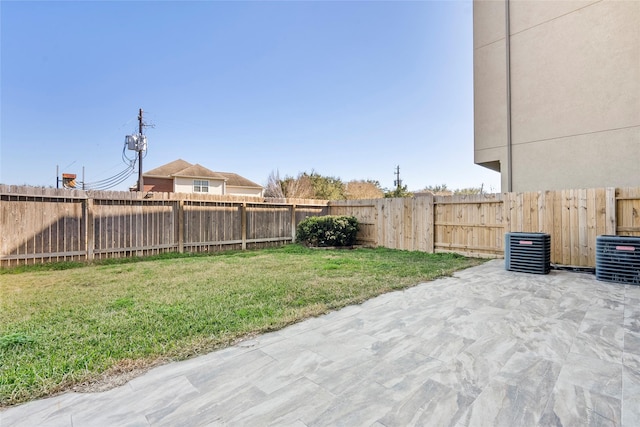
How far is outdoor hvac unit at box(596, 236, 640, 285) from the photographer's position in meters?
4.38

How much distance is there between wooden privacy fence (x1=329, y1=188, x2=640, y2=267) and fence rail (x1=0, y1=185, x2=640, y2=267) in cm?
2

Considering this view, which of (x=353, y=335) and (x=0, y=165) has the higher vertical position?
(x=0, y=165)

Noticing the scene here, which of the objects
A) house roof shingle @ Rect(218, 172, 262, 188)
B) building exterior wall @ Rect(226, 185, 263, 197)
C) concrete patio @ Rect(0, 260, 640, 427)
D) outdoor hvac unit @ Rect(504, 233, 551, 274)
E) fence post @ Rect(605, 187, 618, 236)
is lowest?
concrete patio @ Rect(0, 260, 640, 427)

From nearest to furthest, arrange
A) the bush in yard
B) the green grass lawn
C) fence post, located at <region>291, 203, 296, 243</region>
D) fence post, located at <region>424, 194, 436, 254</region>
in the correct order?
the green grass lawn
fence post, located at <region>424, 194, 436, 254</region>
the bush in yard
fence post, located at <region>291, 203, 296, 243</region>

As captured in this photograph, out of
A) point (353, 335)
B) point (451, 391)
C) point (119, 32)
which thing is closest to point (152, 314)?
point (353, 335)

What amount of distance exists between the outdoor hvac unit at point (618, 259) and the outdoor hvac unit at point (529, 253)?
68 centimetres

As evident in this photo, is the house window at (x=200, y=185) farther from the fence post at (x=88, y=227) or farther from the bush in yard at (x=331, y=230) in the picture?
the fence post at (x=88, y=227)

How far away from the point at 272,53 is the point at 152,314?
9.71 m

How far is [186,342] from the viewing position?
2.38 metres

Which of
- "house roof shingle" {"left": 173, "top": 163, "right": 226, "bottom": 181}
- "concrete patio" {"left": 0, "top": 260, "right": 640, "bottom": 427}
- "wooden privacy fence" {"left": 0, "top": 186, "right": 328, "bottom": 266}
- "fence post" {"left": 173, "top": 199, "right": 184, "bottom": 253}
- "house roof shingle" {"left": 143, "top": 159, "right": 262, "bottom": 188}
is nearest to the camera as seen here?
"concrete patio" {"left": 0, "top": 260, "right": 640, "bottom": 427}

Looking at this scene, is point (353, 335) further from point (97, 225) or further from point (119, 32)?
point (119, 32)

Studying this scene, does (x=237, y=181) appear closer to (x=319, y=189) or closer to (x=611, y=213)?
(x=319, y=189)

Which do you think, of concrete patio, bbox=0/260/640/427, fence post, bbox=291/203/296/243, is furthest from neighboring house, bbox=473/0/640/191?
fence post, bbox=291/203/296/243

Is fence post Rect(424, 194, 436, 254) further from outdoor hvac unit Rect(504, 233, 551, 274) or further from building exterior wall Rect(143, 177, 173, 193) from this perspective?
building exterior wall Rect(143, 177, 173, 193)
